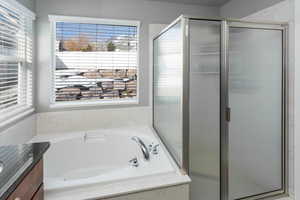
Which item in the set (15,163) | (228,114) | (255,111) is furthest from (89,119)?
(255,111)

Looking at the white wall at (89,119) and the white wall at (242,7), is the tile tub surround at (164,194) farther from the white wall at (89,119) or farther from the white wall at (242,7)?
the white wall at (242,7)

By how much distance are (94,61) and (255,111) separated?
2132mm

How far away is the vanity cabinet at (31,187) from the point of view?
746mm

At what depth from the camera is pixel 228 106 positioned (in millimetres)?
1661

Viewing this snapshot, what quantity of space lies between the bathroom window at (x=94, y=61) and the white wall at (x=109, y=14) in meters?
0.09

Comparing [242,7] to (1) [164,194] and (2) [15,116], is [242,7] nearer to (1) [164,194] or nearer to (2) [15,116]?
(1) [164,194]

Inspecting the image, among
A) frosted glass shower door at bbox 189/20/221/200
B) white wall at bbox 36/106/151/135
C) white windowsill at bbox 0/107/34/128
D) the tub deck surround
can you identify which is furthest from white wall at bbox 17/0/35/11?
frosted glass shower door at bbox 189/20/221/200

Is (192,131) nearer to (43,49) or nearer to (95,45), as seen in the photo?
(95,45)

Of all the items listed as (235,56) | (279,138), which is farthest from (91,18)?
(279,138)

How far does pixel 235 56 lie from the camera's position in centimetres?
165

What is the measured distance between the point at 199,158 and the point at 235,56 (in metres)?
0.99

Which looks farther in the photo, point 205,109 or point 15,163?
point 205,109

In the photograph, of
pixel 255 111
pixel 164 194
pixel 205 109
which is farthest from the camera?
pixel 255 111

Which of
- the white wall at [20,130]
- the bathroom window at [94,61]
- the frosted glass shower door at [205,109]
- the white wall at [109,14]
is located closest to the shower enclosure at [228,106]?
the frosted glass shower door at [205,109]
